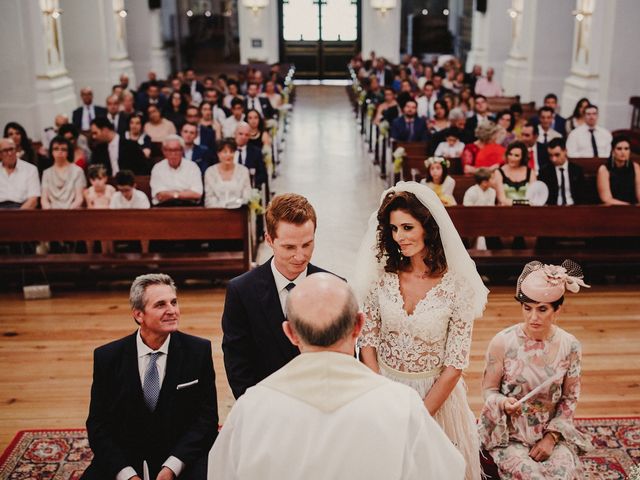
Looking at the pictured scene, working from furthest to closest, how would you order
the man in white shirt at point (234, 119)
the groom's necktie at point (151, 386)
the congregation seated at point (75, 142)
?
1. the man in white shirt at point (234, 119)
2. the congregation seated at point (75, 142)
3. the groom's necktie at point (151, 386)

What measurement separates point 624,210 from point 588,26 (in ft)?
21.6

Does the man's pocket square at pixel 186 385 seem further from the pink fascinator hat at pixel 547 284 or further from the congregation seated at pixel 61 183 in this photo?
the congregation seated at pixel 61 183

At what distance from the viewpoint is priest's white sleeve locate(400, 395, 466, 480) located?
184 centimetres

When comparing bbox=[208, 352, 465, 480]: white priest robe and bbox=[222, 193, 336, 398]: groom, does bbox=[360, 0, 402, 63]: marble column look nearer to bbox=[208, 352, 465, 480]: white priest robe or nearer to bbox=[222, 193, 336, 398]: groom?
bbox=[222, 193, 336, 398]: groom

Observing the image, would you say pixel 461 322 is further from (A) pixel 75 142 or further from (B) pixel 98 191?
(A) pixel 75 142

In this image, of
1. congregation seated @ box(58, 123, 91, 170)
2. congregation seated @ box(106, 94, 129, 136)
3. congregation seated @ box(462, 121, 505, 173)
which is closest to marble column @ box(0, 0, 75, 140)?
congregation seated @ box(106, 94, 129, 136)

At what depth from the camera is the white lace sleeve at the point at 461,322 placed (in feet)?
9.39

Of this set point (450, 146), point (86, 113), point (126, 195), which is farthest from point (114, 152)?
point (450, 146)

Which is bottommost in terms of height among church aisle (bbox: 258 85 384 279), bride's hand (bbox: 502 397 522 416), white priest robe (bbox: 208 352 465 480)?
church aisle (bbox: 258 85 384 279)

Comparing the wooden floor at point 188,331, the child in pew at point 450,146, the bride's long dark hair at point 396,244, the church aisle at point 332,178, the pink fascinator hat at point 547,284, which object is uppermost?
the bride's long dark hair at point 396,244

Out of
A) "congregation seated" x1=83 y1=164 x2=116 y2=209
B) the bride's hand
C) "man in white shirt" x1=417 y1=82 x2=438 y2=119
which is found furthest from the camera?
"man in white shirt" x1=417 y1=82 x2=438 y2=119

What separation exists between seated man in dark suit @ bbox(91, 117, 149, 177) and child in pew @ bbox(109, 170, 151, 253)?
1273 mm

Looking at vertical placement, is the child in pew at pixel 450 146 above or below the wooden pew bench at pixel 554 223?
above

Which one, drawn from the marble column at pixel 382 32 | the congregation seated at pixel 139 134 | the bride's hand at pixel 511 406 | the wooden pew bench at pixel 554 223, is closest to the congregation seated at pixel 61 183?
the congregation seated at pixel 139 134
